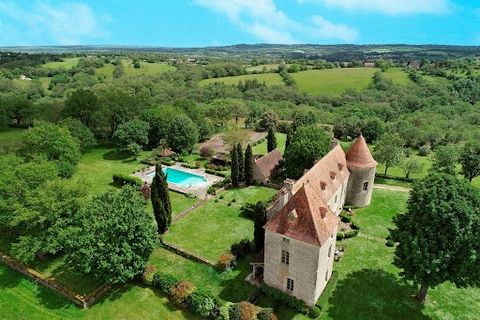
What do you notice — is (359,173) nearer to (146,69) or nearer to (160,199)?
(160,199)

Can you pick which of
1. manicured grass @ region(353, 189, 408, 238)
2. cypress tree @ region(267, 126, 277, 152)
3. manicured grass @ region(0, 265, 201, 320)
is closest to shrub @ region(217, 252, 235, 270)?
manicured grass @ region(0, 265, 201, 320)

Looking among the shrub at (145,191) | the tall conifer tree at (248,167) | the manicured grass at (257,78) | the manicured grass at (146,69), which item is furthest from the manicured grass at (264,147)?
the manicured grass at (146,69)

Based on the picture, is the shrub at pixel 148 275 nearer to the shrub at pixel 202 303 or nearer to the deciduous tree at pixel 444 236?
the shrub at pixel 202 303

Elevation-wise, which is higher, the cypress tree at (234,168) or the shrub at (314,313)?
the cypress tree at (234,168)

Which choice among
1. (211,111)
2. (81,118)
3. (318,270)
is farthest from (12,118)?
(318,270)

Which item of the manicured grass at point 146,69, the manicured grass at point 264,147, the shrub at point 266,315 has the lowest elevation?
the manicured grass at point 264,147

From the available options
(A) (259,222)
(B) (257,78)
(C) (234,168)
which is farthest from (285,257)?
(B) (257,78)
